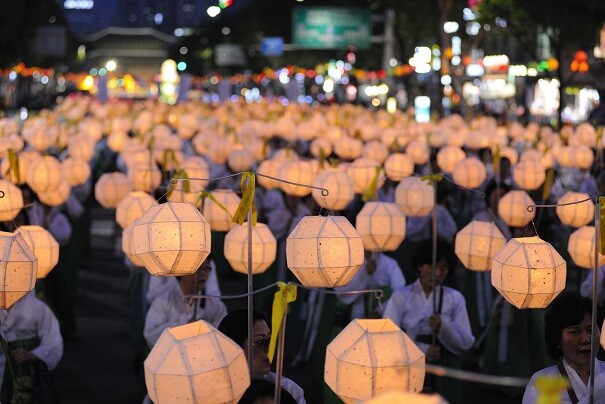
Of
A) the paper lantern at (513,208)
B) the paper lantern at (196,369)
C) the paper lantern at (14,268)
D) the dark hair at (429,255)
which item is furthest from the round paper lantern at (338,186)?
the paper lantern at (196,369)

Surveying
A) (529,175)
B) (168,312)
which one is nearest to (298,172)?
(529,175)

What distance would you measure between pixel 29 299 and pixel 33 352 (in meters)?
0.35

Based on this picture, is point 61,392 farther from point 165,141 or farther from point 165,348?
point 165,141

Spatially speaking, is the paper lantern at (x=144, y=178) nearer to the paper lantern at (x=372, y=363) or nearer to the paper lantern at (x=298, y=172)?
the paper lantern at (x=298, y=172)

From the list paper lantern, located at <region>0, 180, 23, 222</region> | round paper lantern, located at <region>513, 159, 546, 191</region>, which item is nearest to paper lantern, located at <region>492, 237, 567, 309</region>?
paper lantern, located at <region>0, 180, 23, 222</region>

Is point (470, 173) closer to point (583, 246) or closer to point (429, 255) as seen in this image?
point (583, 246)

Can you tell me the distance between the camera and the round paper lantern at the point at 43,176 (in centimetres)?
1365

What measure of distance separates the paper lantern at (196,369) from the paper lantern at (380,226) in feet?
→ 16.4

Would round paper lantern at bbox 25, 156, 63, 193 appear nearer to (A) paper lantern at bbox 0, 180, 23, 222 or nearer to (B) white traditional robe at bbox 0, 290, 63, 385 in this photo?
(A) paper lantern at bbox 0, 180, 23, 222

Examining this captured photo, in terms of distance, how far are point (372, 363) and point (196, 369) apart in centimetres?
75

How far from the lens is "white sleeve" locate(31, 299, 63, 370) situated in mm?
8508

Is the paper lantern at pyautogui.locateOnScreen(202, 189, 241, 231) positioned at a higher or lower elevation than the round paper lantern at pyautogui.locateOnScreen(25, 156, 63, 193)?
lower

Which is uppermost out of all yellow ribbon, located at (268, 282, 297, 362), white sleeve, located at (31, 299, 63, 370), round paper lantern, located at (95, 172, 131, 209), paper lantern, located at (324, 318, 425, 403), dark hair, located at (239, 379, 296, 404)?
round paper lantern, located at (95, 172, 131, 209)

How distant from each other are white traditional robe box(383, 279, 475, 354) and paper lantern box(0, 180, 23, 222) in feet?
9.78
